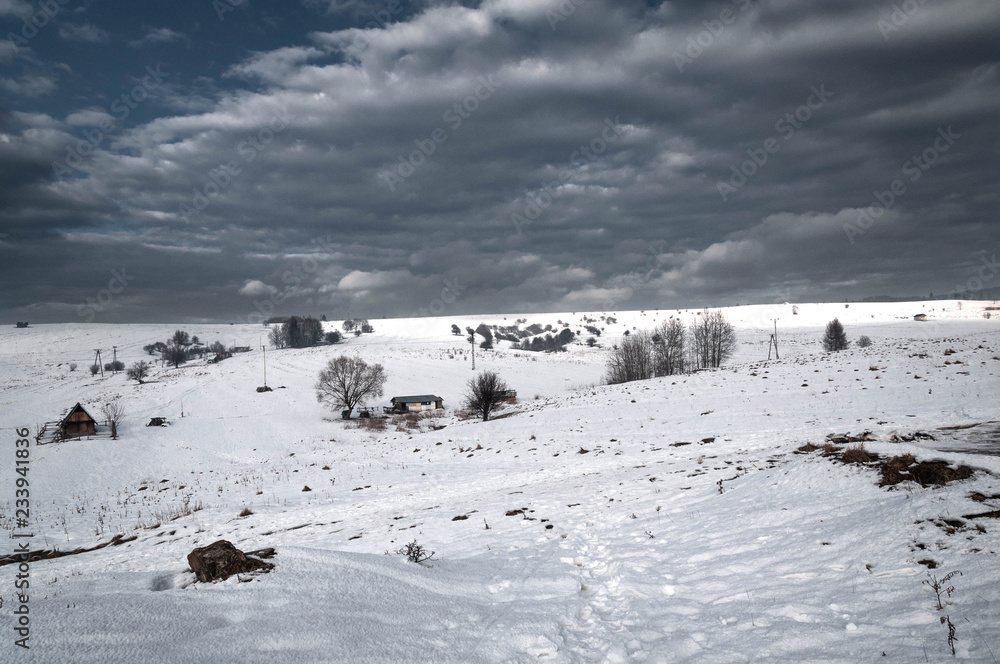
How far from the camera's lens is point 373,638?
4551 mm

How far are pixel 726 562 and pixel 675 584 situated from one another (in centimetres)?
93

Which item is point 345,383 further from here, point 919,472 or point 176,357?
point 176,357

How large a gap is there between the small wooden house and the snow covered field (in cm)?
2104

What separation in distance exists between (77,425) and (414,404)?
35525 mm

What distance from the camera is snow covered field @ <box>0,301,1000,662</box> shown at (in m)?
4.43

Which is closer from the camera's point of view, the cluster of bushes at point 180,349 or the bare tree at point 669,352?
the bare tree at point 669,352

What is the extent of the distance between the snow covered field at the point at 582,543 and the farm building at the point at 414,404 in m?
33.6

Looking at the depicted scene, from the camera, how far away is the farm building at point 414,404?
6431 centimetres

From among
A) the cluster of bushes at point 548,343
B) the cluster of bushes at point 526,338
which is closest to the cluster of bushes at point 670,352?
the cluster of bushes at point 526,338

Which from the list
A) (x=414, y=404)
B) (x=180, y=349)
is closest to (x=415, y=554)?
(x=414, y=404)

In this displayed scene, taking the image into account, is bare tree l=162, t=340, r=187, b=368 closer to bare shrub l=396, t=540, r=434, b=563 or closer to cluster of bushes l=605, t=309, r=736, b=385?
cluster of bushes l=605, t=309, r=736, b=385

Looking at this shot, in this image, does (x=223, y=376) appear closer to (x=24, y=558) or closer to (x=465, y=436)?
(x=465, y=436)

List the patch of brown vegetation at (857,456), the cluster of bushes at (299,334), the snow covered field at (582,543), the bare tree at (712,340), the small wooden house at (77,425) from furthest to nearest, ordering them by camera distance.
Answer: the cluster of bushes at (299,334) → the bare tree at (712,340) → the small wooden house at (77,425) → the patch of brown vegetation at (857,456) → the snow covered field at (582,543)

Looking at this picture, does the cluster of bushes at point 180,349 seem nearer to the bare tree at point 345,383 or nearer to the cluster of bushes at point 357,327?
the cluster of bushes at point 357,327
